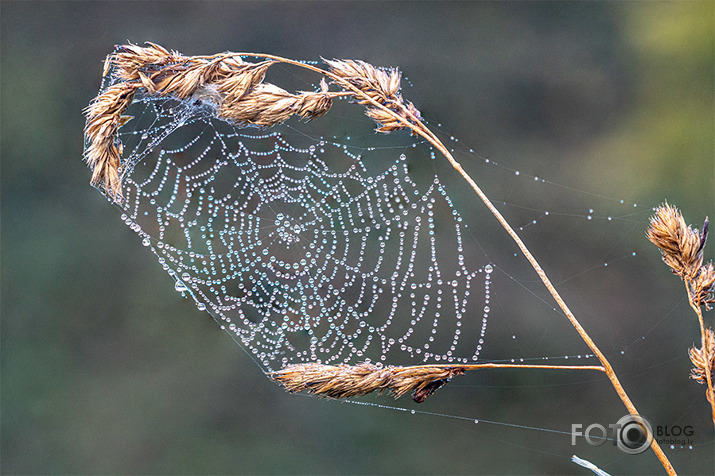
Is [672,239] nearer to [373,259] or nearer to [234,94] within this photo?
[234,94]

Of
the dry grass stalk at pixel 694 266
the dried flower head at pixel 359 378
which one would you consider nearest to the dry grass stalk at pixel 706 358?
the dry grass stalk at pixel 694 266

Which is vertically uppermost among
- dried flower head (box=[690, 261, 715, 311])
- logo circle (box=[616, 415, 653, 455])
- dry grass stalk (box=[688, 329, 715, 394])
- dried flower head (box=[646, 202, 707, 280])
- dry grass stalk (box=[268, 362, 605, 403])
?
dried flower head (box=[646, 202, 707, 280])

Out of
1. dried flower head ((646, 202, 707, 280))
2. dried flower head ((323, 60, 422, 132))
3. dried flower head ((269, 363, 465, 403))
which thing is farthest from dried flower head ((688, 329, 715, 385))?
dried flower head ((323, 60, 422, 132))

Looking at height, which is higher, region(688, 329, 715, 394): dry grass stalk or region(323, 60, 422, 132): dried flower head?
region(323, 60, 422, 132): dried flower head

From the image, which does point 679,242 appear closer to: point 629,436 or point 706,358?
point 706,358

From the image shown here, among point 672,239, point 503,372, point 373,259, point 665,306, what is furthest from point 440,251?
point 672,239

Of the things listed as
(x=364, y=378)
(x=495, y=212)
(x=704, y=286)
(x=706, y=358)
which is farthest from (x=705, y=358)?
(x=364, y=378)

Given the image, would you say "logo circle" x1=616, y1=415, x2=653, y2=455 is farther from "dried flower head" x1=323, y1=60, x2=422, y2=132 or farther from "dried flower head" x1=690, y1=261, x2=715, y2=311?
"dried flower head" x1=323, y1=60, x2=422, y2=132

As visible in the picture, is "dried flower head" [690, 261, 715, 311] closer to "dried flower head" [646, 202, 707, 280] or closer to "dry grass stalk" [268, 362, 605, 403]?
"dried flower head" [646, 202, 707, 280]
